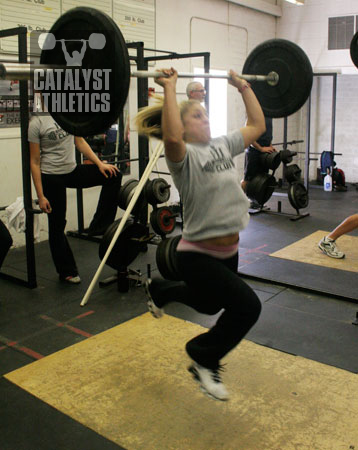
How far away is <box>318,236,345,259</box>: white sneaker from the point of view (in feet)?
13.6

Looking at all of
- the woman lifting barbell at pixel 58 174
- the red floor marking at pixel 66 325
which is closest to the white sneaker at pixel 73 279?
the woman lifting barbell at pixel 58 174

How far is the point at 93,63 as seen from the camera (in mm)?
1943

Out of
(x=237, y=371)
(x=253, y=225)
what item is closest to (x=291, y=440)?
(x=237, y=371)

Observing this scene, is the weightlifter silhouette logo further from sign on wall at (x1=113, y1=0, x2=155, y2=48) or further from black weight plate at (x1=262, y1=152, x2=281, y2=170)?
black weight plate at (x1=262, y1=152, x2=281, y2=170)

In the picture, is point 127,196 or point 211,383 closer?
point 211,383

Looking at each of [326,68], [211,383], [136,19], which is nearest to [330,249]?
[211,383]

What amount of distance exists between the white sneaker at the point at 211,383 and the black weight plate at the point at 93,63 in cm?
97

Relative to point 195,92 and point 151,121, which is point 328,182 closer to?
point 195,92

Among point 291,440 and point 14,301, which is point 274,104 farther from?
point 14,301

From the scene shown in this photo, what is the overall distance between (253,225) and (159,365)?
3.11m

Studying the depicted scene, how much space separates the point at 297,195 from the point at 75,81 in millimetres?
3882

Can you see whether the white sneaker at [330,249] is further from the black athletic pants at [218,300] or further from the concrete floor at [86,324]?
the black athletic pants at [218,300]

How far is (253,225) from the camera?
536 cm

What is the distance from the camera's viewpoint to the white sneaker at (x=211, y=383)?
1.78m
